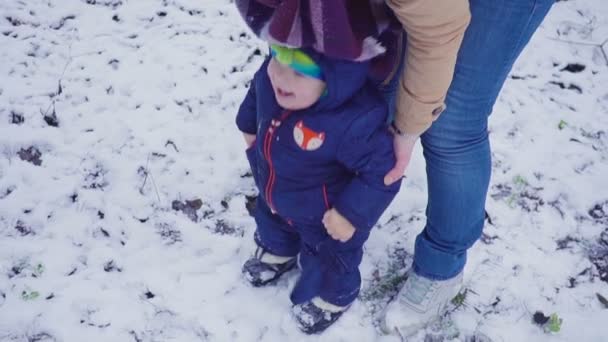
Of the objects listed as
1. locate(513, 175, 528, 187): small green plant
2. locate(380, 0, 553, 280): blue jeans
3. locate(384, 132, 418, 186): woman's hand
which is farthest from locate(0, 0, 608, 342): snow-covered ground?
locate(384, 132, 418, 186): woman's hand

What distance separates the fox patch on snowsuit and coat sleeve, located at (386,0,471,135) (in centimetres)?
10

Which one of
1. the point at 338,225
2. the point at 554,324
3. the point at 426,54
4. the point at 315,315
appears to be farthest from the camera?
the point at 554,324

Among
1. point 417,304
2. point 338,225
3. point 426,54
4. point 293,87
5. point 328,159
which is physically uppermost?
point 426,54

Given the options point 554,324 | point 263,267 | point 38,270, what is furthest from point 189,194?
point 554,324

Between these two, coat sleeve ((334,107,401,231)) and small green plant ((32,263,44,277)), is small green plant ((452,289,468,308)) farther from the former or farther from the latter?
small green plant ((32,263,44,277))

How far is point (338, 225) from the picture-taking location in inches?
60.0

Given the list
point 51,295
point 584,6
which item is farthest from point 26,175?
point 584,6

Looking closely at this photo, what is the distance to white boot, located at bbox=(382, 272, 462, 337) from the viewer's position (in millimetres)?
1879

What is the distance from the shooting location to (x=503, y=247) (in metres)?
2.21

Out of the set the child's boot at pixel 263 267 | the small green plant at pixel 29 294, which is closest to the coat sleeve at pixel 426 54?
the child's boot at pixel 263 267

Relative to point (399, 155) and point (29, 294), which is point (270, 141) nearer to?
point (399, 155)

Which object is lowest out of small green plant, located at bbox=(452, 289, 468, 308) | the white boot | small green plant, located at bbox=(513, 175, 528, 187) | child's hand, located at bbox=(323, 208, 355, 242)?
small green plant, located at bbox=(452, 289, 468, 308)

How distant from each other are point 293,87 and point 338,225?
44cm

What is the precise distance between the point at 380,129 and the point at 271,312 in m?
0.89
